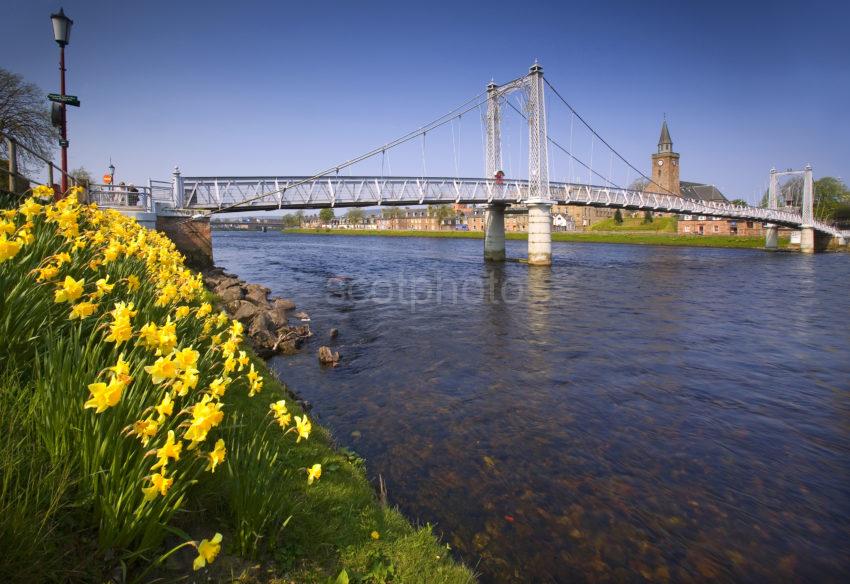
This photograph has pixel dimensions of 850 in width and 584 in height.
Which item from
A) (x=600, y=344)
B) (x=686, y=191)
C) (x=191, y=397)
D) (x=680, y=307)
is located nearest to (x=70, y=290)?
(x=191, y=397)

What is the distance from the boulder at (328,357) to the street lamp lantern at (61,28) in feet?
32.8

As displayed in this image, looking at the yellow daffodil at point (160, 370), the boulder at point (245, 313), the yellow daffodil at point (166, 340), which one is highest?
the yellow daffodil at point (166, 340)

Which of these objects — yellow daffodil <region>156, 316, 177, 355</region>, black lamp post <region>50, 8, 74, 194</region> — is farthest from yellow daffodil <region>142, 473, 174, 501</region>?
black lamp post <region>50, 8, 74, 194</region>

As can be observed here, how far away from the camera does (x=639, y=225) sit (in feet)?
362

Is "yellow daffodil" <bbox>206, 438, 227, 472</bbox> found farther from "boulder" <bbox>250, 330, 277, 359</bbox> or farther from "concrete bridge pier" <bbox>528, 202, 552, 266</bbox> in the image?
"concrete bridge pier" <bbox>528, 202, 552, 266</bbox>

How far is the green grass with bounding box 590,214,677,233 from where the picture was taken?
106 metres

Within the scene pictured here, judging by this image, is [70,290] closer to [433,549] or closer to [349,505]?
[349,505]

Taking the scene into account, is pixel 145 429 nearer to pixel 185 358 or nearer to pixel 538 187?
pixel 185 358

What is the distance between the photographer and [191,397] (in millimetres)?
3369

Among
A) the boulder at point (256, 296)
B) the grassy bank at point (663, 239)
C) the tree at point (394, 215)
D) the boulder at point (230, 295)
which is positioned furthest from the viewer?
the tree at point (394, 215)

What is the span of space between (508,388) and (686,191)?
136392mm

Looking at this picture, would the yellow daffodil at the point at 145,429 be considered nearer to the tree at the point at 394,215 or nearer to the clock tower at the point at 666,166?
the clock tower at the point at 666,166

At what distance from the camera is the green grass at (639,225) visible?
106 metres

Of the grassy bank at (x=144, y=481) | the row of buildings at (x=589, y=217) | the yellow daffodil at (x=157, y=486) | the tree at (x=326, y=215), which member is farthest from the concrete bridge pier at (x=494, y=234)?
the tree at (x=326, y=215)
